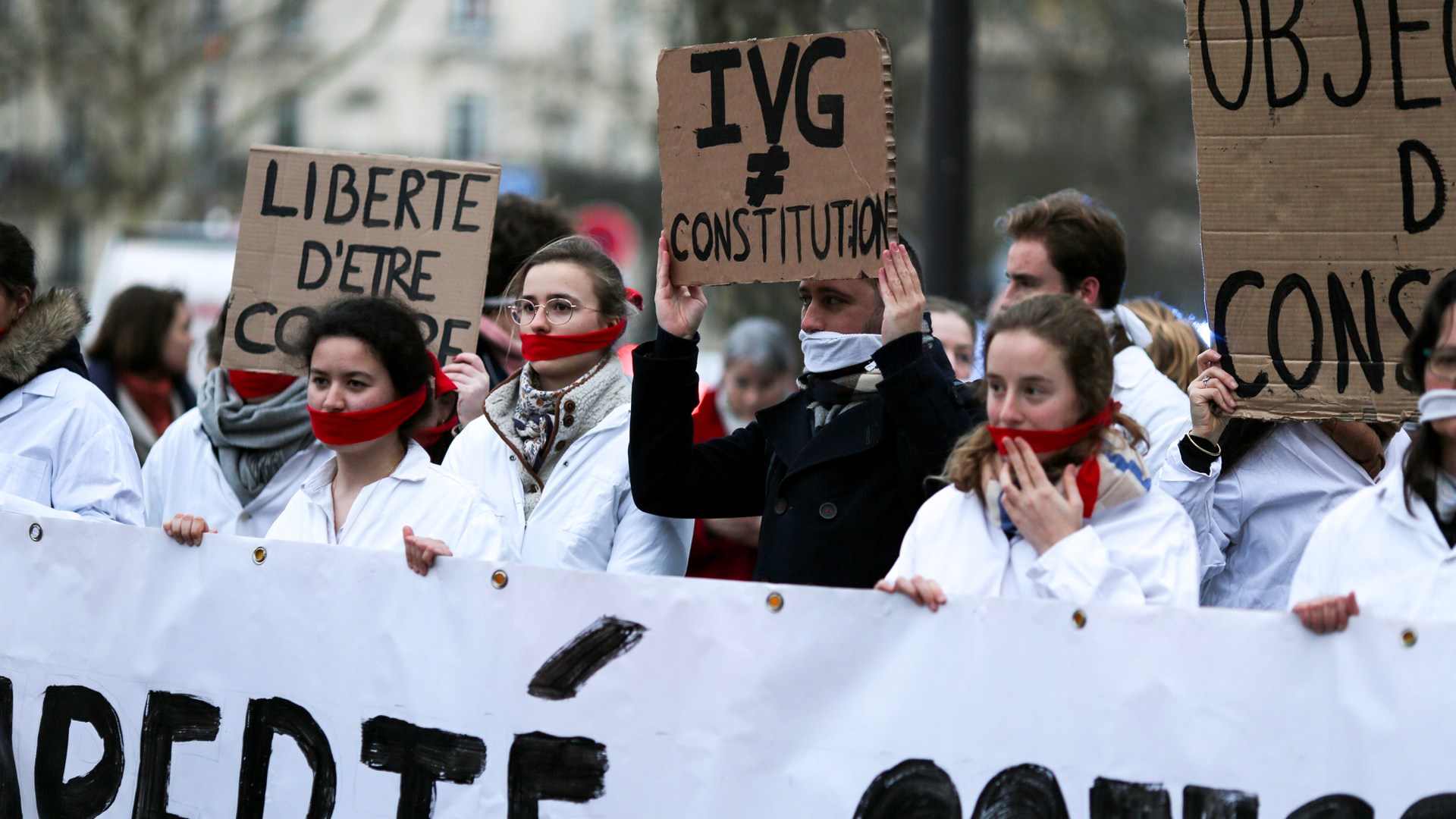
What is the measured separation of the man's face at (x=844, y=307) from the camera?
382 centimetres

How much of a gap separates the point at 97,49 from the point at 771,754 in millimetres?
27249

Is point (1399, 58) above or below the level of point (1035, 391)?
above

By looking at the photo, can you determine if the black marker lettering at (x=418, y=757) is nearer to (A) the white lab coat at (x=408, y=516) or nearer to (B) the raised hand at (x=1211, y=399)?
(A) the white lab coat at (x=408, y=516)

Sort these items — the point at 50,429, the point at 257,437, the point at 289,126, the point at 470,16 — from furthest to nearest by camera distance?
the point at 470,16, the point at 289,126, the point at 257,437, the point at 50,429

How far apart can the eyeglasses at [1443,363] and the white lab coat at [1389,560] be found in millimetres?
206

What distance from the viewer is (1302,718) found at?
304 cm

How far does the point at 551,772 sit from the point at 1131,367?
6.49ft

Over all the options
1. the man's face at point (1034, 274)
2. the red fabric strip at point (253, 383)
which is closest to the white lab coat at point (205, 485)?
the red fabric strip at point (253, 383)

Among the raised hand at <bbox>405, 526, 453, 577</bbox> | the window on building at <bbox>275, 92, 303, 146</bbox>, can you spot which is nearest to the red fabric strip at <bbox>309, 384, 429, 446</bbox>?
the raised hand at <bbox>405, 526, 453, 577</bbox>

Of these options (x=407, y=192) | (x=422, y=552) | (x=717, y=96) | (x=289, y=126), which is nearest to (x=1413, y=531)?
(x=717, y=96)

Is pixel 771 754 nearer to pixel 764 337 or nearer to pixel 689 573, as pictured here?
pixel 689 573

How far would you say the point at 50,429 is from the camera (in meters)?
4.29

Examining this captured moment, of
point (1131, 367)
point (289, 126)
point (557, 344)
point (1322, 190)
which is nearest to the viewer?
point (1322, 190)

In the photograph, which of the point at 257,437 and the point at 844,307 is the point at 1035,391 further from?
the point at 257,437
